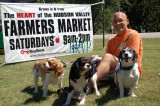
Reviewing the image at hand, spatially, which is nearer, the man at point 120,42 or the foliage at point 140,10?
the man at point 120,42

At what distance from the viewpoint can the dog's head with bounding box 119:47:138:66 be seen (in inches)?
190

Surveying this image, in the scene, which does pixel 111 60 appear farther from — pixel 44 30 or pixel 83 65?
pixel 44 30

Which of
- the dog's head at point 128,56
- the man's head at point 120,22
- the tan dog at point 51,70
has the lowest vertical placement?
the tan dog at point 51,70

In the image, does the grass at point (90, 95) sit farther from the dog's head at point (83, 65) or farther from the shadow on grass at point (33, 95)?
the dog's head at point (83, 65)

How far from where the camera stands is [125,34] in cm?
562

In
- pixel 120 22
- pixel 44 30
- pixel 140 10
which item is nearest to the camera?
pixel 120 22

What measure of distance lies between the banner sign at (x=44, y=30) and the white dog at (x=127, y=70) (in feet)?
17.7

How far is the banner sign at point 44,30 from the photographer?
9781 mm

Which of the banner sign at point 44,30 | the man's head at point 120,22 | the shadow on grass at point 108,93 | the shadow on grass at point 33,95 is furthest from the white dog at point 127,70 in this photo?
the banner sign at point 44,30

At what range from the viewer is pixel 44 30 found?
10.7 m

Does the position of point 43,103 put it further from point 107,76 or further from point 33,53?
point 33,53

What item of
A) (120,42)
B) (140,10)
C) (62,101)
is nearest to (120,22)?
(120,42)

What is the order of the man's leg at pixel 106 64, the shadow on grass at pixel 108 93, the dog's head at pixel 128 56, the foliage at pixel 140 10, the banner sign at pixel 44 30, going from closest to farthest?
the dog's head at pixel 128 56 → the shadow on grass at pixel 108 93 → the man's leg at pixel 106 64 → the banner sign at pixel 44 30 → the foliage at pixel 140 10

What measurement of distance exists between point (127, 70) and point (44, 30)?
6125 mm
